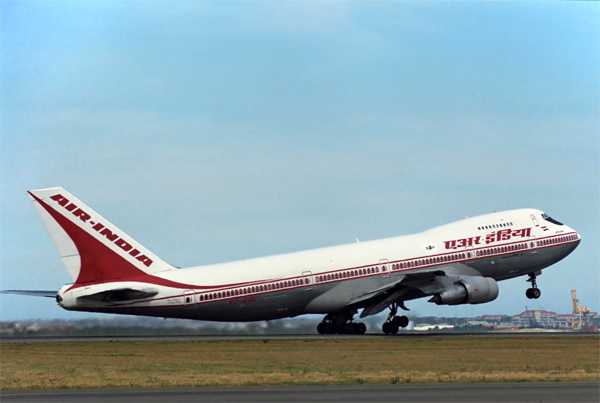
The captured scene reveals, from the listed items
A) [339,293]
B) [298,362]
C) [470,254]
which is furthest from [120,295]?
[470,254]

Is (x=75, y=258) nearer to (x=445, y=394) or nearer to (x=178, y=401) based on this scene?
(x=178, y=401)

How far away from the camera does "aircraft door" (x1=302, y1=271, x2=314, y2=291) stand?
53.1 metres

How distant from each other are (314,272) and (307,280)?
77 cm

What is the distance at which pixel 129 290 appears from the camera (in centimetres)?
4791

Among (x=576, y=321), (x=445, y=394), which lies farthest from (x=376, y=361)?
(x=576, y=321)

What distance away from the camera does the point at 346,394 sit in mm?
25359

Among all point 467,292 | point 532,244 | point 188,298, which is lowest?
point 467,292

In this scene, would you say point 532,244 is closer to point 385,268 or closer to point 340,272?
point 385,268

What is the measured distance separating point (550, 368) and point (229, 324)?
25754 mm

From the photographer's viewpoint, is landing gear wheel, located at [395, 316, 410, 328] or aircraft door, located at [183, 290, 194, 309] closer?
aircraft door, located at [183, 290, 194, 309]

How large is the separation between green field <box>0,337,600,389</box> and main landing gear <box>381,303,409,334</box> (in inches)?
160

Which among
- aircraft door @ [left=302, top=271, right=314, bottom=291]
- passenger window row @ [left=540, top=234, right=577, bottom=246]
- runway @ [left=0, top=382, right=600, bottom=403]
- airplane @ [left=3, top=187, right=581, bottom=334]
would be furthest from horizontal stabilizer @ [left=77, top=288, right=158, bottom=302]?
passenger window row @ [left=540, top=234, right=577, bottom=246]

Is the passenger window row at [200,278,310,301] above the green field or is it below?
above

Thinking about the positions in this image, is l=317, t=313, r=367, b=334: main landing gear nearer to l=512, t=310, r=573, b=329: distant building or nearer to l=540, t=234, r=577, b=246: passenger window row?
l=540, t=234, r=577, b=246: passenger window row
